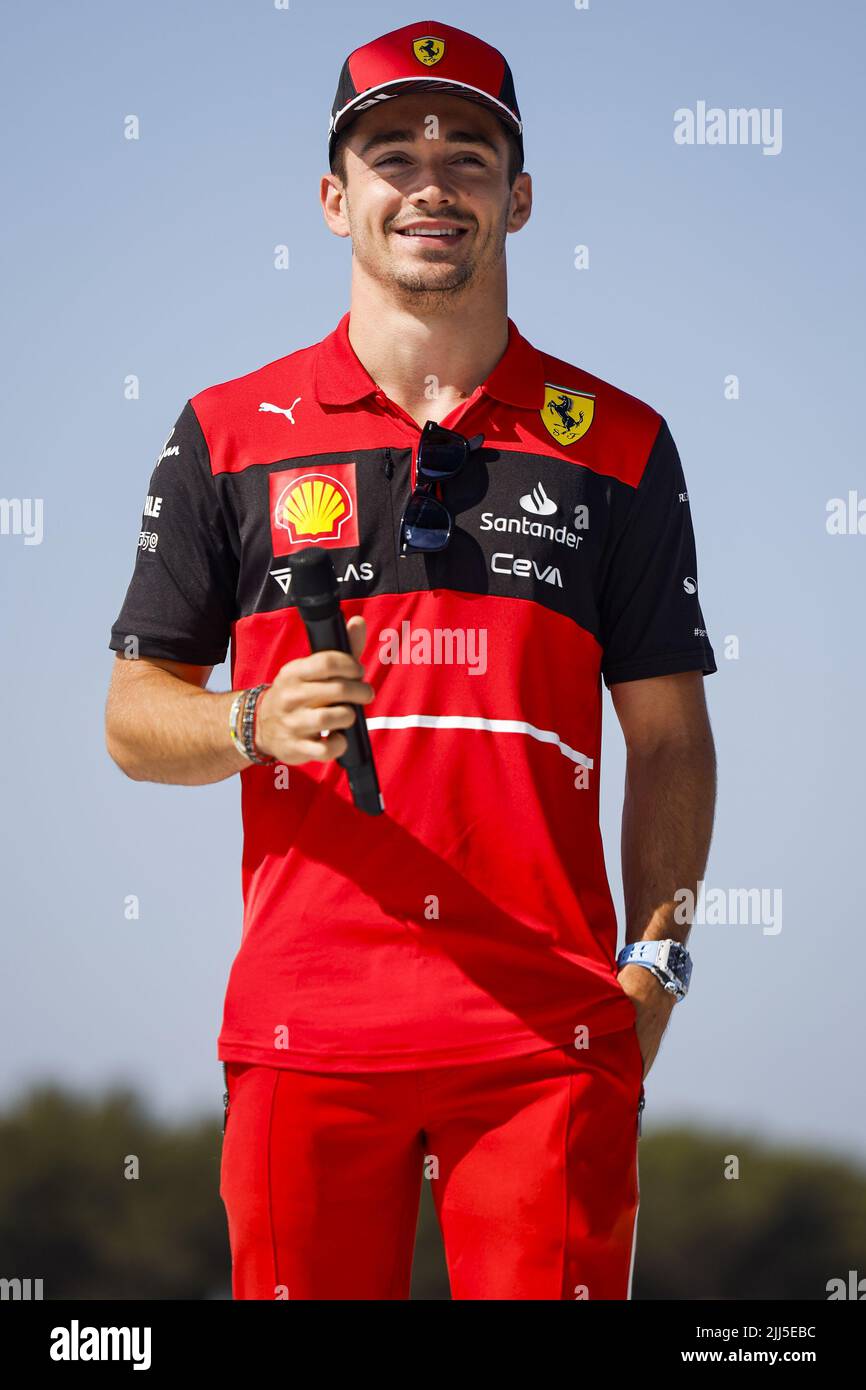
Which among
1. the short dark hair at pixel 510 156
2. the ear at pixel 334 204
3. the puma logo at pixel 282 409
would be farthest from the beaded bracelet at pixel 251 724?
the short dark hair at pixel 510 156

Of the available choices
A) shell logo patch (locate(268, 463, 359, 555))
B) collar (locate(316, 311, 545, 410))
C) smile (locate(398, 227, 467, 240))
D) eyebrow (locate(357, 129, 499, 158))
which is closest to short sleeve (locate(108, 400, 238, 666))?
shell logo patch (locate(268, 463, 359, 555))

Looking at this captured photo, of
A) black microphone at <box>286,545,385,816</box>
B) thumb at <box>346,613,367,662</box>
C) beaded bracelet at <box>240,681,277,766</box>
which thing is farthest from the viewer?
beaded bracelet at <box>240,681,277,766</box>

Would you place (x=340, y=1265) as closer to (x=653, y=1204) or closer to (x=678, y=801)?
(x=678, y=801)

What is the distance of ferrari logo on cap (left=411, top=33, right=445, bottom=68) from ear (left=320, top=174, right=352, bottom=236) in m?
0.35

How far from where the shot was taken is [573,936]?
336 centimetres

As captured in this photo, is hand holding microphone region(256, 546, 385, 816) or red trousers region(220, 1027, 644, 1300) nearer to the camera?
hand holding microphone region(256, 546, 385, 816)

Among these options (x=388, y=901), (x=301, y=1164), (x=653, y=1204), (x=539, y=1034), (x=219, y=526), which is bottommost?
(x=653, y=1204)

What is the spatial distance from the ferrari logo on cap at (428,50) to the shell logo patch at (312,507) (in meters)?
0.98

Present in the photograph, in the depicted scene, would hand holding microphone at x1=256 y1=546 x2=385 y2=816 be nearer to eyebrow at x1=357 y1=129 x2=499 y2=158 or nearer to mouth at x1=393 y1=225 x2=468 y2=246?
mouth at x1=393 y1=225 x2=468 y2=246

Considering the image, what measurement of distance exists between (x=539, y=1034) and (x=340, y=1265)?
2.09 ft

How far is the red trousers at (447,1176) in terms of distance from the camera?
10.5ft

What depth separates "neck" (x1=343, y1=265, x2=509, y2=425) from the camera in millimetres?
3668

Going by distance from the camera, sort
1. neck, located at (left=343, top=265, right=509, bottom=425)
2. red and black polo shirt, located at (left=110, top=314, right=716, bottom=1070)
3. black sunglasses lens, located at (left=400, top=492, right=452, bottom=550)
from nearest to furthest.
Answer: red and black polo shirt, located at (left=110, top=314, right=716, bottom=1070)
black sunglasses lens, located at (left=400, top=492, right=452, bottom=550)
neck, located at (left=343, top=265, right=509, bottom=425)
